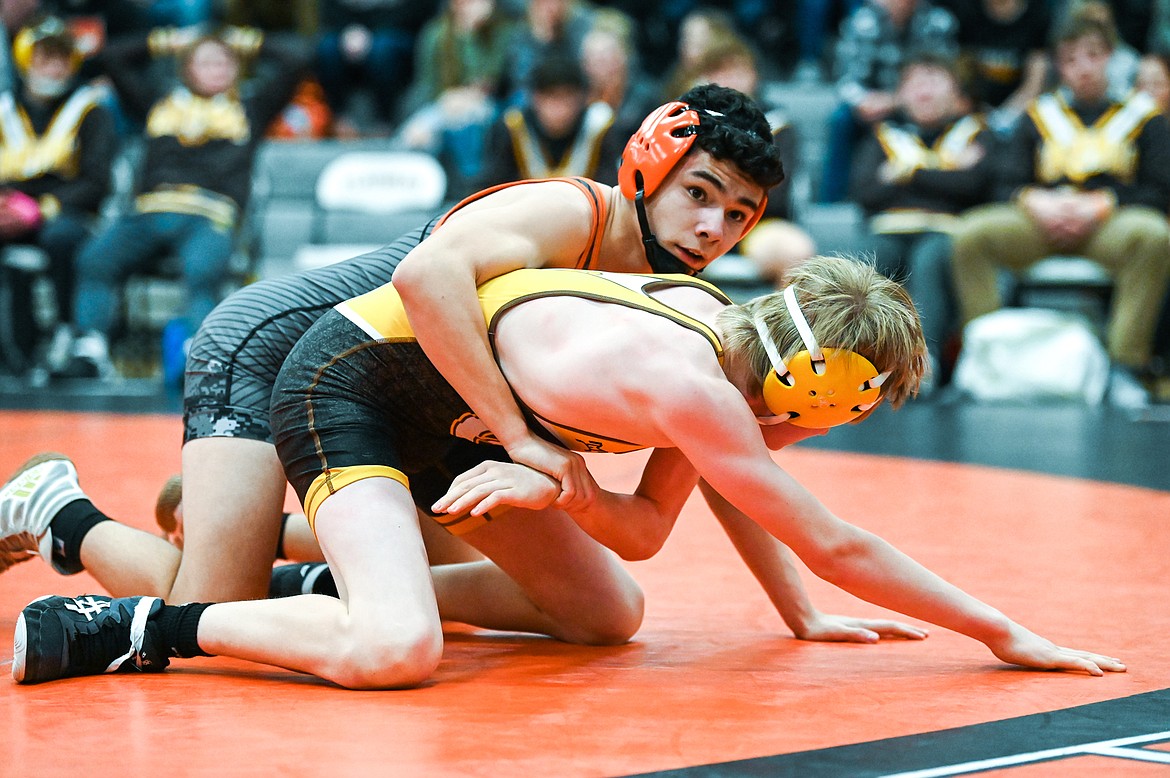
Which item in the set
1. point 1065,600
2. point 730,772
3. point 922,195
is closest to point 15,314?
point 922,195

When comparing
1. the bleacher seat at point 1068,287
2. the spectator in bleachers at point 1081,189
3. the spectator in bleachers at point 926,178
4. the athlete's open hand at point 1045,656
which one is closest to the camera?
the athlete's open hand at point 1045,656

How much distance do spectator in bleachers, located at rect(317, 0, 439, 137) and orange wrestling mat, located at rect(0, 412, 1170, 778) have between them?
22.3 feet

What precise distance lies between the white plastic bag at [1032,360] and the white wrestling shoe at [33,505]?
5.28 m

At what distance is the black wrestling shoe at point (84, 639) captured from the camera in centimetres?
251

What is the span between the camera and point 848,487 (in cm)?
490

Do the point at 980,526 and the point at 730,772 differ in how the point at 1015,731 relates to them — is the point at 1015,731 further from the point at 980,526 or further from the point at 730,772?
the point at 980,526

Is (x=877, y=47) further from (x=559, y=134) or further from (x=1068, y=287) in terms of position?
(x=559, y=134)

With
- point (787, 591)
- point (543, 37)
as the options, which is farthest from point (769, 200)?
point (787, 591)

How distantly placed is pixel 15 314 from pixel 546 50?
3.52 metres

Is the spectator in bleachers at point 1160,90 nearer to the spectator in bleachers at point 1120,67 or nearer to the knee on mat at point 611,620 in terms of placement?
the spectator in bleachers at point 1120,67

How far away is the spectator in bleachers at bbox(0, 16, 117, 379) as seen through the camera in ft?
27.9

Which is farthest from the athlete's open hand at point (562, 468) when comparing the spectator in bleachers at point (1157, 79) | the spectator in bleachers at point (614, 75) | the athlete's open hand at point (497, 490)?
the spectator in bleachers at point (1157, 79)

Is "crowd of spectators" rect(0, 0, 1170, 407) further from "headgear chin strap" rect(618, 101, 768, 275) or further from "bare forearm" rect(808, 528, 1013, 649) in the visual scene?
"bare forearm" rect(808, 528, 1013, 649)

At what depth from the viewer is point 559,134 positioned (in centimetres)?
821
